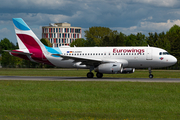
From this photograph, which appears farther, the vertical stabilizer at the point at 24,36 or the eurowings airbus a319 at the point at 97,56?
the vertical stabilizer at the point at 24,36

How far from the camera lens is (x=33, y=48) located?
40.7 meters

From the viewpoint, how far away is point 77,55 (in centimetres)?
3978

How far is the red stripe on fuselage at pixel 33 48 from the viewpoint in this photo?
4019 cm

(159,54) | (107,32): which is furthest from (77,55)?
(107,32)

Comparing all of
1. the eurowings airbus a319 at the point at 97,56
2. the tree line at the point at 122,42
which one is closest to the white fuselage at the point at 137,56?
the eurowings airbus a319 at the point at 97,56

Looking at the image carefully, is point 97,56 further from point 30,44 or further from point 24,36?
point 24,36

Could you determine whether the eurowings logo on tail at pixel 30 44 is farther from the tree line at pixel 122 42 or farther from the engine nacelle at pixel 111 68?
the tree line at pixel 122 42

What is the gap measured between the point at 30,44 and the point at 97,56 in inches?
405

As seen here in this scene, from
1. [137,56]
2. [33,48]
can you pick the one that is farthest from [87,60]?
[33,48]
